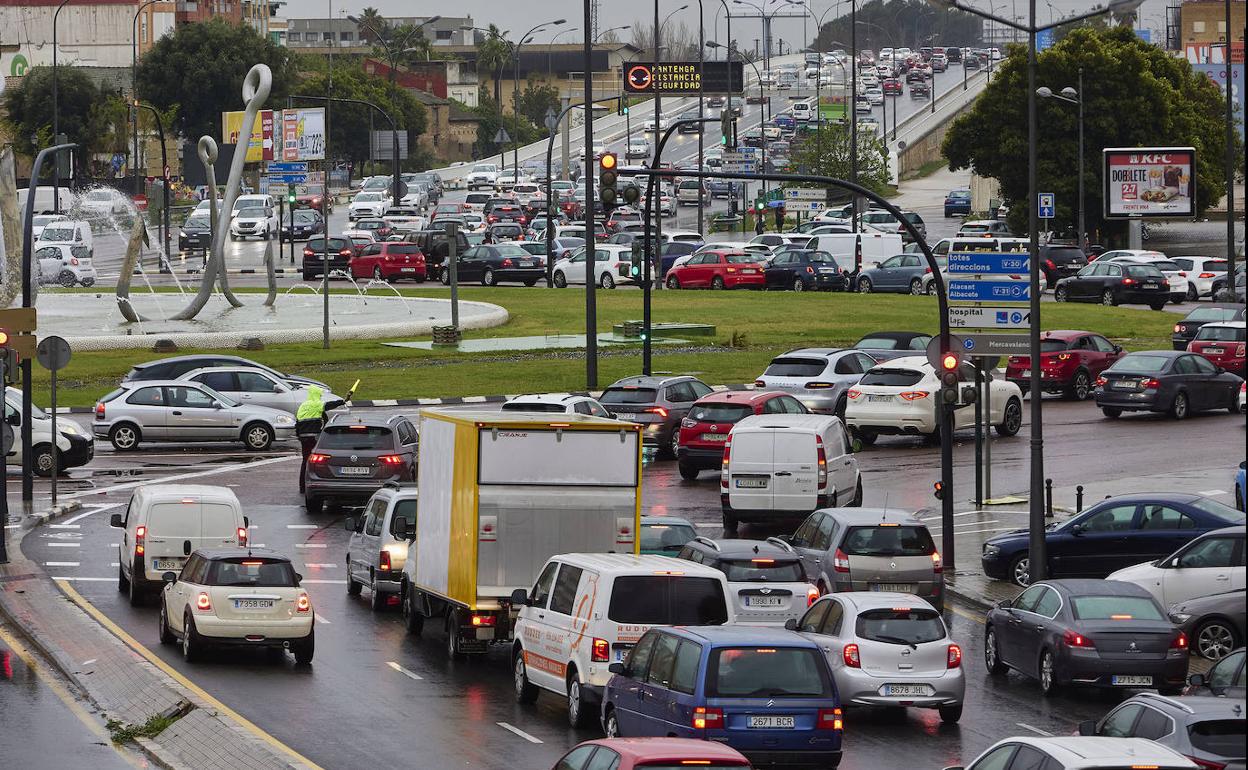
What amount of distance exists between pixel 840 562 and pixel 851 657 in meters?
5.10

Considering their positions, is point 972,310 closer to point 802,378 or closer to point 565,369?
point 802,378

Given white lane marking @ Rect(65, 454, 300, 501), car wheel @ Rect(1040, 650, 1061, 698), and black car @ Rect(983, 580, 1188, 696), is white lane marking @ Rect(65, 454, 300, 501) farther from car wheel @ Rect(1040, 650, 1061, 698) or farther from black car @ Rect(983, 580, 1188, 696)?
car wheel @ Rect(1040, 650, 1061, 698)

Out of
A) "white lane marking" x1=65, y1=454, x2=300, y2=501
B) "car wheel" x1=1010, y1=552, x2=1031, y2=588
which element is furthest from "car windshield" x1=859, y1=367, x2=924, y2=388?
"car wheel" x1=1010, y1=552, x2=1031, y2=588

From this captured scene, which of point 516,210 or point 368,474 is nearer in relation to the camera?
point 368,474

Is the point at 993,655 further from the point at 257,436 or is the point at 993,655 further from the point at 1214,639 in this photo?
the point at 257,436

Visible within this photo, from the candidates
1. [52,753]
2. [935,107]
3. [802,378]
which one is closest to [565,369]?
[802,378]

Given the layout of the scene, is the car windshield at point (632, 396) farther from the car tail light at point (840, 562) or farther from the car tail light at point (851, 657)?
the car tail light at point (851, 657)

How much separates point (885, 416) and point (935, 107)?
396 ft

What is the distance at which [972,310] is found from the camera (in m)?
31.8

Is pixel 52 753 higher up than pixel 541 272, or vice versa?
pixel 541 272

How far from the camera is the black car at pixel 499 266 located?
77.8 meters

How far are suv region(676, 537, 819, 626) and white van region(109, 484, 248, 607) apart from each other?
6.59 meters

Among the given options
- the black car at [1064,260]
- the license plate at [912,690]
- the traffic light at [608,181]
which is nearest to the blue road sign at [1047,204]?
the black car at [1064,260]

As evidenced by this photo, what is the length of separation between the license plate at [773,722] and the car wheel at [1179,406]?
2773 centimetres
